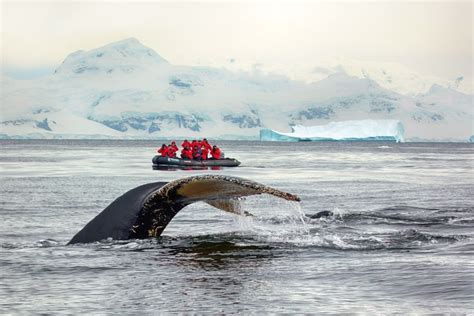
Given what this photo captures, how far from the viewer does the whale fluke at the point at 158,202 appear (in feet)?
31.5

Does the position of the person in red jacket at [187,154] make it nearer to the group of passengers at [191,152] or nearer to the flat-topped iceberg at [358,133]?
the group of passengers at [191,152]

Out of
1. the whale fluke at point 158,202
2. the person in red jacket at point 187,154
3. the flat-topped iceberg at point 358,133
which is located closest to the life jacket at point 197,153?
the person in red jacket at point 187,154

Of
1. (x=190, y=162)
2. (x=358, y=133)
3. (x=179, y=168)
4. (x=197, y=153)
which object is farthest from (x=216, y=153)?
(x=358, y=133)

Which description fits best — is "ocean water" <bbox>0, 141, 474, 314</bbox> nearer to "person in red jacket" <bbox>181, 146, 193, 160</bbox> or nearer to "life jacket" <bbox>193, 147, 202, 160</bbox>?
"person in red jacket" <bbox>181, 146, 193, 160</bbox>

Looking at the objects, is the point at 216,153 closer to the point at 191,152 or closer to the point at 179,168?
the point at 191,152

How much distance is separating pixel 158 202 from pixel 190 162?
38.0 meters

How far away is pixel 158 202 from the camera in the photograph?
10.2 m

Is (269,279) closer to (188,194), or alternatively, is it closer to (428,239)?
(188,194)

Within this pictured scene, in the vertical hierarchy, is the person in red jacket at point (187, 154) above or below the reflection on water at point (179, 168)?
above

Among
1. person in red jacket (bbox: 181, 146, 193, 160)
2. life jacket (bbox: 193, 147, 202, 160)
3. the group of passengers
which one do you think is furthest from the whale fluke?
life jacket (bbox: 193, 147, 202, 160)

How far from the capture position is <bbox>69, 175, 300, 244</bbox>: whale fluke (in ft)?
31.5

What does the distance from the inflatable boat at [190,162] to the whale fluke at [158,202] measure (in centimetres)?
3617

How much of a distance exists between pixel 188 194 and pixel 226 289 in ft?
5.45

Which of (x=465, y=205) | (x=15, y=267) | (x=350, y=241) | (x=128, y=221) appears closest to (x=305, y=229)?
(x=350, y=241)
